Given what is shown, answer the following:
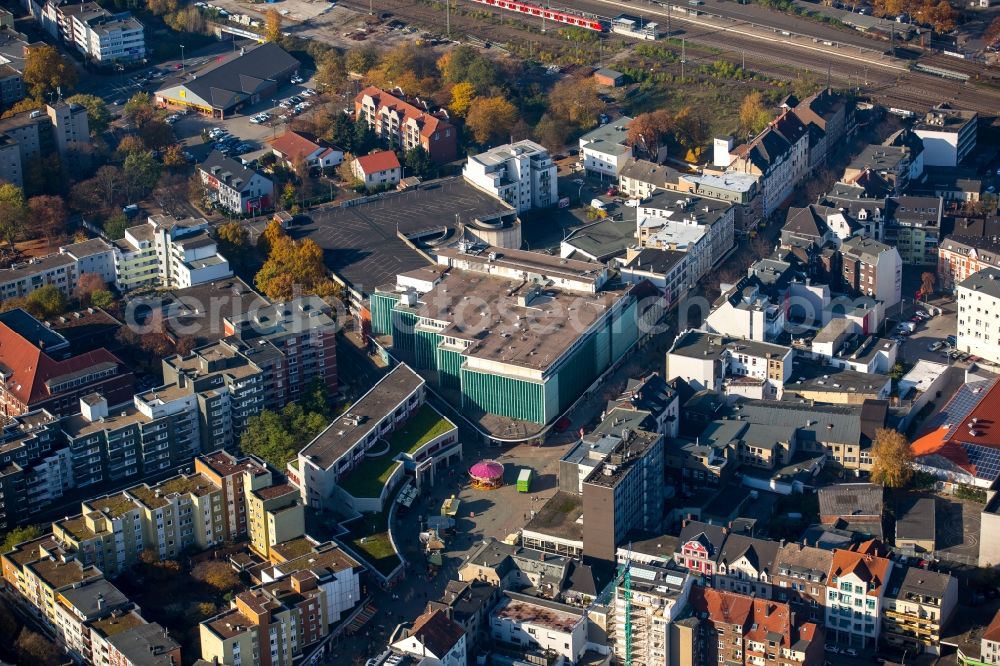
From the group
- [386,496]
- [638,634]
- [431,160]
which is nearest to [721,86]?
[431,160]

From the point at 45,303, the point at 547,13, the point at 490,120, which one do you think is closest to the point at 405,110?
the point at 490,120

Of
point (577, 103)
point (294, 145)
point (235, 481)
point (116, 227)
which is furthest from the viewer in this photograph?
point (577, 103)

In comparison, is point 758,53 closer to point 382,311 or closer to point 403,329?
point 382,311

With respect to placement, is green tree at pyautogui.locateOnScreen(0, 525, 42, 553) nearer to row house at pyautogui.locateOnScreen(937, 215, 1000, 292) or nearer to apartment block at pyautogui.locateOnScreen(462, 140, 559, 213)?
apartment block at pyautogui.locateOnScreen(462, 140, 559, 213)

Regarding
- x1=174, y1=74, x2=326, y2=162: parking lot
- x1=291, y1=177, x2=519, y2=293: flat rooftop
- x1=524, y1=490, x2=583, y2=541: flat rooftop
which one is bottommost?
x1=524, y1=490, x2=583, y2=541: flat rooftop

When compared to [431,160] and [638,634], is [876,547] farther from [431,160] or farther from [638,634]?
[431,160]

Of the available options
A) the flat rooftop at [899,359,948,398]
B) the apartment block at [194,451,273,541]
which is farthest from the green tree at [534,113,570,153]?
the apartment block at [194,451,273,541]
